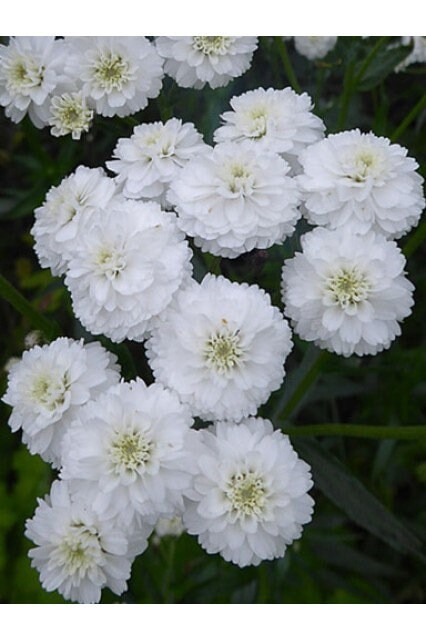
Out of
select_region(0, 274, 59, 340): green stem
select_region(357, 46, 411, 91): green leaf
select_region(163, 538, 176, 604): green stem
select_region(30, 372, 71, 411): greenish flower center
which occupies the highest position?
select_region(357, 46, 411, 91): green leaf

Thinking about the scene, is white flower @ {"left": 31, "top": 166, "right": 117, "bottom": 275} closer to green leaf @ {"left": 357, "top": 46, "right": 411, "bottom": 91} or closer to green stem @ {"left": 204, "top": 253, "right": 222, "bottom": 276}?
green stem @ {"left": 204, "top": 253, "right": 222, "bottom": 276}

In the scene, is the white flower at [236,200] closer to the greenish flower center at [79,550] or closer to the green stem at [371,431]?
the green stem at [371,431]

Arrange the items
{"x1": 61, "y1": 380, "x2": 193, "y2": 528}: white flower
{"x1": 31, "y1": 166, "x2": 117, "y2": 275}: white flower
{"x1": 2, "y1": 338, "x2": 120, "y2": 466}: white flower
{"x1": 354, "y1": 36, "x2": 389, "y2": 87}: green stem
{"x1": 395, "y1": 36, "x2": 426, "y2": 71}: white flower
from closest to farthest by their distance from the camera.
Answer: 1. {"x1": 61, "y1": 380, "x2": 193, "y2": 528}: white flower
2. {"x1": 2, "y1": 338, "x2": 120, "y2": 466}: white flower
3. {"x1": 31, "y1": 166, "x2": 117, "y2": 275}: white flower
4. {"x1": 354, "y1": 36, "x2": 389, "y2": 87}: green stem
5. {"x1": 395, "y1": 36, "x2": 426, "y2": 71}: white flower

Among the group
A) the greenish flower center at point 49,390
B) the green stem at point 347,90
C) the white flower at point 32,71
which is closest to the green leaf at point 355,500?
the greenish flower center at point 49,390

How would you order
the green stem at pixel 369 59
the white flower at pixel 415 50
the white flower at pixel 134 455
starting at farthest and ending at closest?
Answer: the white flower at pixel 415 50 < the green stem at pixel 369 59 < the white flower at pixel 134 455

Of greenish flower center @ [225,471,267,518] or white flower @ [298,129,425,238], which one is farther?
white flower @ [298,129,425,238]

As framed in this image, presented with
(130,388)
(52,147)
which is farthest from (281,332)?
(52,147)

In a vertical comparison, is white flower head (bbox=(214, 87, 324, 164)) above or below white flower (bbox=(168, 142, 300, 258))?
above

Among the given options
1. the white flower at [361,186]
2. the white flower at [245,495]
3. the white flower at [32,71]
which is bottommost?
the white flower at [245,495]

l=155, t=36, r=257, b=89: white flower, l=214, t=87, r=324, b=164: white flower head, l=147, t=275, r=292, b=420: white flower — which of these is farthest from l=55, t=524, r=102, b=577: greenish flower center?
l=155, t=36, r=257, b=89: white flower
